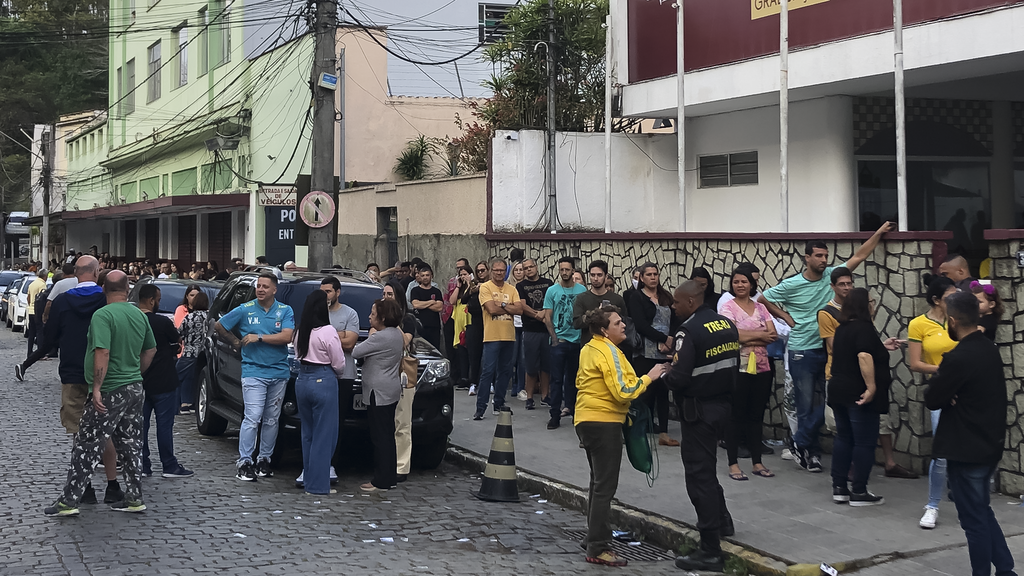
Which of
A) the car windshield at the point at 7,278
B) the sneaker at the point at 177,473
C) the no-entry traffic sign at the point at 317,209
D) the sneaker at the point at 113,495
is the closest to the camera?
the sneaker at the point at 113,495

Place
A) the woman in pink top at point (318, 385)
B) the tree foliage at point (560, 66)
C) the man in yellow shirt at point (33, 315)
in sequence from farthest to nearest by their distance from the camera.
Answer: the man in yellow shirt at point (33, 315), the tree foliage at point (560, 66), the woman in pink top at point (318, 385)

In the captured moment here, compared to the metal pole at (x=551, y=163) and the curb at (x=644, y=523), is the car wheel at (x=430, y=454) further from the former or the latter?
the metal pole at (x=551, y=163)

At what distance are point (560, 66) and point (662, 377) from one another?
12679 millimetres

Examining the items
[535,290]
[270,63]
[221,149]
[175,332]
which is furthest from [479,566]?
[221,149]

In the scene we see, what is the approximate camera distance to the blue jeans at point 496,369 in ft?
41.8

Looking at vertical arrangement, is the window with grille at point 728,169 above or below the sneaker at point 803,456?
above

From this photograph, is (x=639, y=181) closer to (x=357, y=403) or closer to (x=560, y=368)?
(x=560, y=368)

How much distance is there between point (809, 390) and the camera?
944 cm

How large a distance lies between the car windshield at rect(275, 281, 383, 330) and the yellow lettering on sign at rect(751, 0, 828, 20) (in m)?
6.92

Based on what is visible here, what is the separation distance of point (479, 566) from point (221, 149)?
27379 mm

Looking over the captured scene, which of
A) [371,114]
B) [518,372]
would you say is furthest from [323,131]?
[371,114]

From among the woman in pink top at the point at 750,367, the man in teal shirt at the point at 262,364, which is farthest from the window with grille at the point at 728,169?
the man in teal shirt at the point at 262,364

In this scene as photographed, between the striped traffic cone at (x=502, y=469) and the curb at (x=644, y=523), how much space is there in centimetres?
Answer: 40

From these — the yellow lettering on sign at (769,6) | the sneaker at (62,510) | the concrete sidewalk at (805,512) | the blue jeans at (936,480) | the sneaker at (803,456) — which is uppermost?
the yellow lettering on sign at (769,6)
